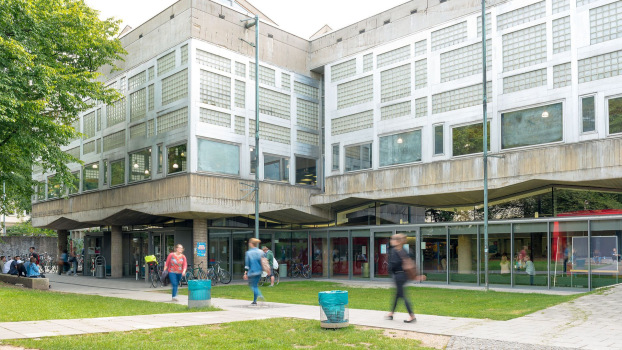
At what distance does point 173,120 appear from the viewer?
29.9 meters

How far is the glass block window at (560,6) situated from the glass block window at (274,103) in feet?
47.6

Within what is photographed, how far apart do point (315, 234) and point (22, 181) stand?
15.5 metres

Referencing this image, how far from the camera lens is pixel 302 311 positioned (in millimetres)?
15859

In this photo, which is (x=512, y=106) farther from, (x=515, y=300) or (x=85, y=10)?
(x=85, y=10)

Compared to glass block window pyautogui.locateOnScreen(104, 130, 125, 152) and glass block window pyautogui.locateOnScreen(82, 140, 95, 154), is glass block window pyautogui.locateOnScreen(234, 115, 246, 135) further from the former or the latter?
glass block window pyautogui.locateOnScreen(82, 140, 95, 154)

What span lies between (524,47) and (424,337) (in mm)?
17741

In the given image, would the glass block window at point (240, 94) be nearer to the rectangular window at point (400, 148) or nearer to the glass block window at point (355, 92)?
the glass block window at point (355, 92)

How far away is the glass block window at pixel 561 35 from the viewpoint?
949 inches

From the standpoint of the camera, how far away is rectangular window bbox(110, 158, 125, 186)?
111 feet

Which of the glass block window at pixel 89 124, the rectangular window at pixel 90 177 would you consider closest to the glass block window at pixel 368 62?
the rectangular window at pixel 90 177

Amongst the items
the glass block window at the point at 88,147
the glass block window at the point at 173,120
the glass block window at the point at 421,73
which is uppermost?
the glass block window at the point at 421,73

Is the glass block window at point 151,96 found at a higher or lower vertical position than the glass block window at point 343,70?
lower

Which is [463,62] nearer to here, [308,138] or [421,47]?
[421,47]

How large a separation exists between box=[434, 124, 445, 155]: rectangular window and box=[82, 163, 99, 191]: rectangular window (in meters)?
20.7
